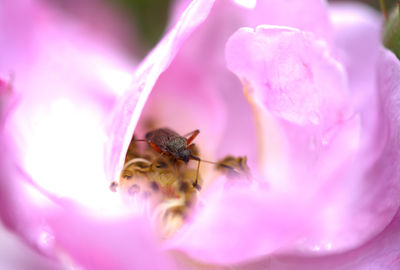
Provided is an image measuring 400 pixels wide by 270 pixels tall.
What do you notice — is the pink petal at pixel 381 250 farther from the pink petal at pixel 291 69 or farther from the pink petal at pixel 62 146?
the pink petal at pixel 62 146

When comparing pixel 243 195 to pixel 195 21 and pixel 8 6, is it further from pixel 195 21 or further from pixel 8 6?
pixel 8 6

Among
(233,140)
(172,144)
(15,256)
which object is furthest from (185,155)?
(15,256)

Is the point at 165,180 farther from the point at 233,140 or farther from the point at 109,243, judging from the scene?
the point at 109,243

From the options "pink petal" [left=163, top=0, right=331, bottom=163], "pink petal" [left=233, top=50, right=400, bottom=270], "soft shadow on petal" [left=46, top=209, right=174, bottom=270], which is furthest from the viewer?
"pink petal" [left=163, top=0, right=331, bottom=163]

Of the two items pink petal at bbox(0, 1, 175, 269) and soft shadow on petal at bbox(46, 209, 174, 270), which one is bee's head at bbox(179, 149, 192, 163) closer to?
pink petal at bbox(0, 1, 175, 269)

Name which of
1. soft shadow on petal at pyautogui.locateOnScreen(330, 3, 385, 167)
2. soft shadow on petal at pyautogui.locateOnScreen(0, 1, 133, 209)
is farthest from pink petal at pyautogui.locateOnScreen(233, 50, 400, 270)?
soft shadow on petal at pyautogui.locateOnScreen(0, 1, 133, 209)

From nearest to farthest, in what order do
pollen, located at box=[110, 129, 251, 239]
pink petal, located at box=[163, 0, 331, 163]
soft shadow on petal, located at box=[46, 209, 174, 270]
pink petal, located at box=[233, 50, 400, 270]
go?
soft shadow on petal, located at box=[46, 209, 174, 270], pink petal, located at box=[233, 50, 400, 270], pollen, located at box=[110, 129, 251, 239], pink petal, located at box=[163, 0, 331, 163]

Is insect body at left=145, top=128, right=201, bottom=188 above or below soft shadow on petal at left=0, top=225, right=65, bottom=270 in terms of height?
above

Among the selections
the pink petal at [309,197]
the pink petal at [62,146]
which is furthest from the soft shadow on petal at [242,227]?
the pink petal at [62,146]

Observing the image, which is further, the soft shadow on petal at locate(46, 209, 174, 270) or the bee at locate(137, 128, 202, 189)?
the bee at locate(137, 128, 202, 189)
